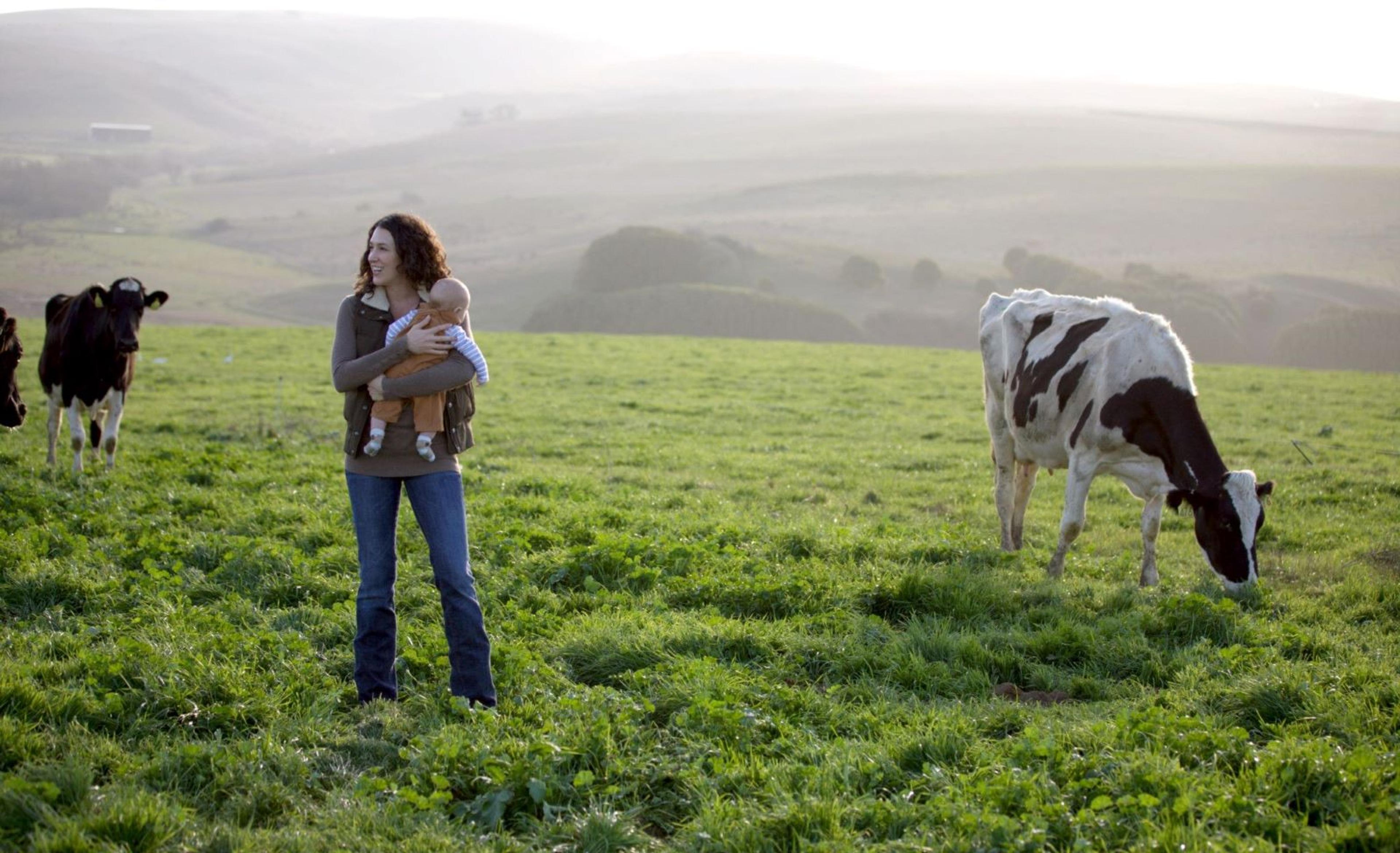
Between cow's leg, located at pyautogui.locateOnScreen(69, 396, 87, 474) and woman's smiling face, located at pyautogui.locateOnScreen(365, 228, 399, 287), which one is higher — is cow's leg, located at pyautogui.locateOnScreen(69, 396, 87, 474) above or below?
below

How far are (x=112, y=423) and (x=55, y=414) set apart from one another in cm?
86

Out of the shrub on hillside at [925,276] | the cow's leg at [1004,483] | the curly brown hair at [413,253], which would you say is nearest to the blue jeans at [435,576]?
the curly brown hair at [413,253]

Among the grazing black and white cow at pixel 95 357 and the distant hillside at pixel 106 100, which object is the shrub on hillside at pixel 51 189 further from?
the grazing black and white cow at pixel 95 357

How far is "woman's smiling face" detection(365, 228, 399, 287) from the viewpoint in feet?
17.4

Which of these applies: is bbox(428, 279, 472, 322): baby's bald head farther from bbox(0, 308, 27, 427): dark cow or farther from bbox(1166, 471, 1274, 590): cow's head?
bbox(0, 308, 27, 427): dark cow

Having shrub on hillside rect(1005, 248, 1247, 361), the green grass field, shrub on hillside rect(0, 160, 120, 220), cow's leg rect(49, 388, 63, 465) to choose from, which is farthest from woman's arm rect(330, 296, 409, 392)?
shrub on hillside rect(0, 160, 120, 220)

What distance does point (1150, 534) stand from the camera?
28.4 feet

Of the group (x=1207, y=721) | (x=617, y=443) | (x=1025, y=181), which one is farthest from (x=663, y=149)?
(x=1207, y=721)

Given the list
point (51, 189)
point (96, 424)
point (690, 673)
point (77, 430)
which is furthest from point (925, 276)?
point (690, 673)

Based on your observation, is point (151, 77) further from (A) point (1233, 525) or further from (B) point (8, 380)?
(A) point (1233, 525)

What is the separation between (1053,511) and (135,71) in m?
125

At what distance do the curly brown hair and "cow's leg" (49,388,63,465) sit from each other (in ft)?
29.8

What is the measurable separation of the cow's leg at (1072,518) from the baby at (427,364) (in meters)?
5.49

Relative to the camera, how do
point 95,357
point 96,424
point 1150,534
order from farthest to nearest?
1. point 96,424
2. point 95,357
3. point 1150,534
